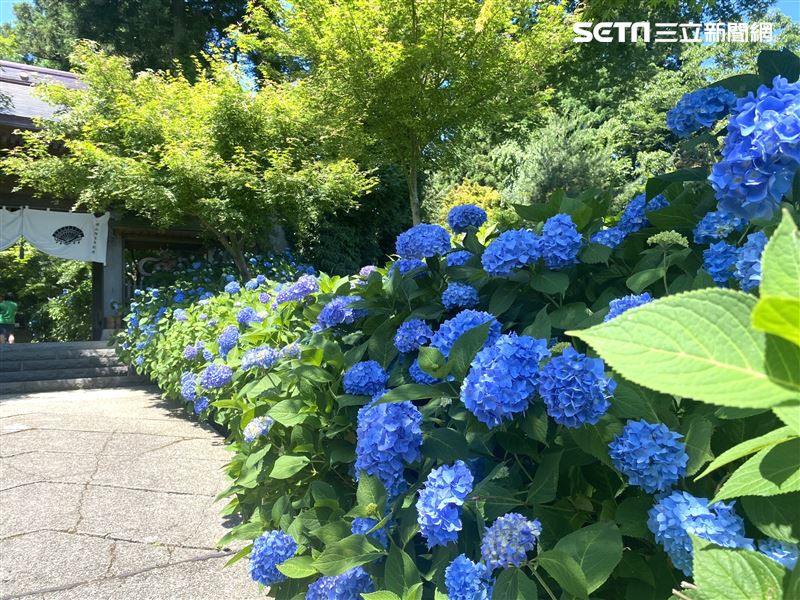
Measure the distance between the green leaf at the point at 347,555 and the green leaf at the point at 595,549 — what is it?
1.26 ft

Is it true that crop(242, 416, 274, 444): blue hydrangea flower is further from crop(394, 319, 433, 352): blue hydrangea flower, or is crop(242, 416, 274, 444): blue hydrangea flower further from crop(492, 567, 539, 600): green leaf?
crop(492, 567, 539, 600): green leaf

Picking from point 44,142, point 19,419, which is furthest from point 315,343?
point 44,142

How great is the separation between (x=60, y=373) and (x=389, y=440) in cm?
931

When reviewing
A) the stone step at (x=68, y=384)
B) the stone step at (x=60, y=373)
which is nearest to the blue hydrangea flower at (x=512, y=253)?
the stone step at (x=68, y=384)

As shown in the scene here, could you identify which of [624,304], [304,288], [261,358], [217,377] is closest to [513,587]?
[624,304]

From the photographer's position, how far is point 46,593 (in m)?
2.27

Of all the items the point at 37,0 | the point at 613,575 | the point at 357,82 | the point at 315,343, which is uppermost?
the point at 37,0

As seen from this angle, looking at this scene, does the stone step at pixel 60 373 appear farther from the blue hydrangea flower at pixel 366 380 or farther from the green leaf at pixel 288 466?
Result: the blue hydrangea flower at pixel 366 380

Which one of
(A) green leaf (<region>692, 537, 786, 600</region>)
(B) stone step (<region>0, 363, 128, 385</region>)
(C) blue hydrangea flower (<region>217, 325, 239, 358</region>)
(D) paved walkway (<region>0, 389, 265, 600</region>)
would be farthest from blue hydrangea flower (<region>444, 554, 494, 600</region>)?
(B) stone step (<region>0, 363, 128, 385</region>)

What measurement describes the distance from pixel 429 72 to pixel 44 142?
227 inches

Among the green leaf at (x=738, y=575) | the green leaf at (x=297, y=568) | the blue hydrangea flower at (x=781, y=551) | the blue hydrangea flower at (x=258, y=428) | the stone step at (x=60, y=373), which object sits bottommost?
the stone step at (x=60, y=373)

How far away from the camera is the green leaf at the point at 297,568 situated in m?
1.21

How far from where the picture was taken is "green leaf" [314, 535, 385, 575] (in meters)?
1.03

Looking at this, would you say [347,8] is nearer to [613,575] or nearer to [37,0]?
[613,575]
